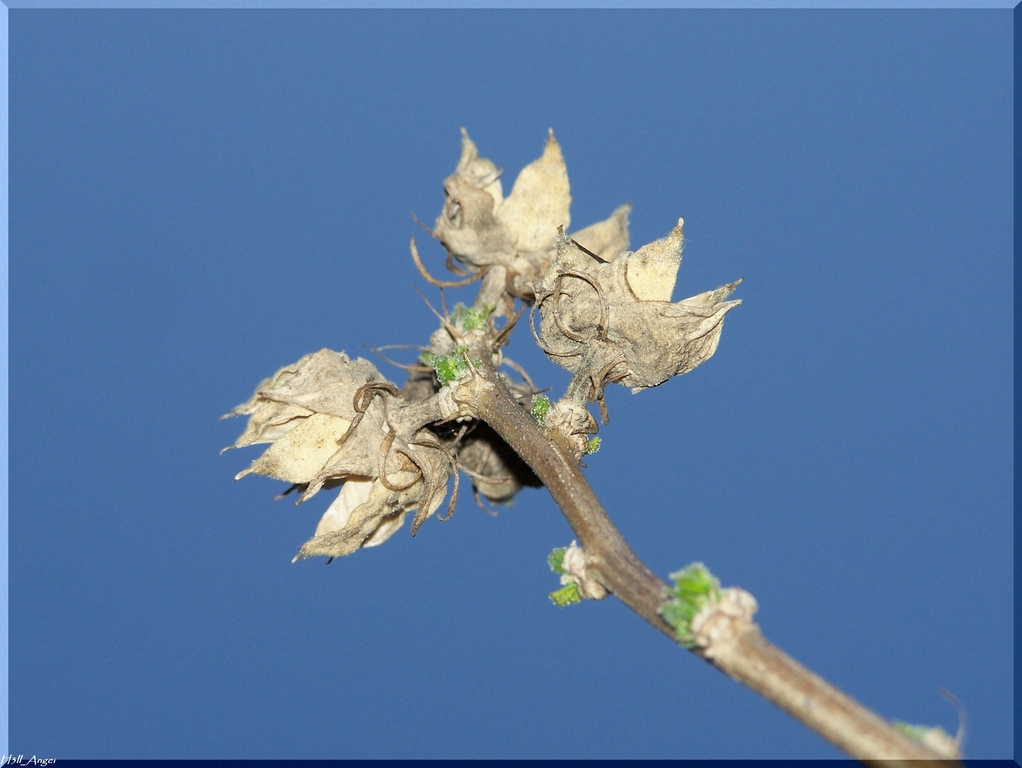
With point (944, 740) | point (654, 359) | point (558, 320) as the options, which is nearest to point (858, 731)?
point (944, 740)

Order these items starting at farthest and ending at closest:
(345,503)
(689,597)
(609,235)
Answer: (609,235)
(345,503)
(689,597)

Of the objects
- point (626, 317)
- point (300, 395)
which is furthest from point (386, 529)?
point (626, 317)

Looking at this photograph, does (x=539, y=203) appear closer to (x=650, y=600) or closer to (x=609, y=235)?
(x=609, y=235)

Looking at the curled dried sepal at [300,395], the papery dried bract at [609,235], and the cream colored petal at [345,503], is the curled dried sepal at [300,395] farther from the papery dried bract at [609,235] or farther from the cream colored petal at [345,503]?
the papery dried bract at [609,235]

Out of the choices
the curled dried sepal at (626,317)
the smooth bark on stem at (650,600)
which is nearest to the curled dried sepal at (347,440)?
the smooth bark on stem at (650,600)

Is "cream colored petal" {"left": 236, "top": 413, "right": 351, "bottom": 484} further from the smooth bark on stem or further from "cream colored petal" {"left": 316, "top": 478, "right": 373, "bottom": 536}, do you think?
the smooth bark on stem

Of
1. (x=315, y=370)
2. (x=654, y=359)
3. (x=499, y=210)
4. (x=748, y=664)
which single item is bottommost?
(x=748, y=664)

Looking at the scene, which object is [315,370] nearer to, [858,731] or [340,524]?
[340,524]

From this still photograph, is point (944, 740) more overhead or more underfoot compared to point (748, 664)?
more underfoot
